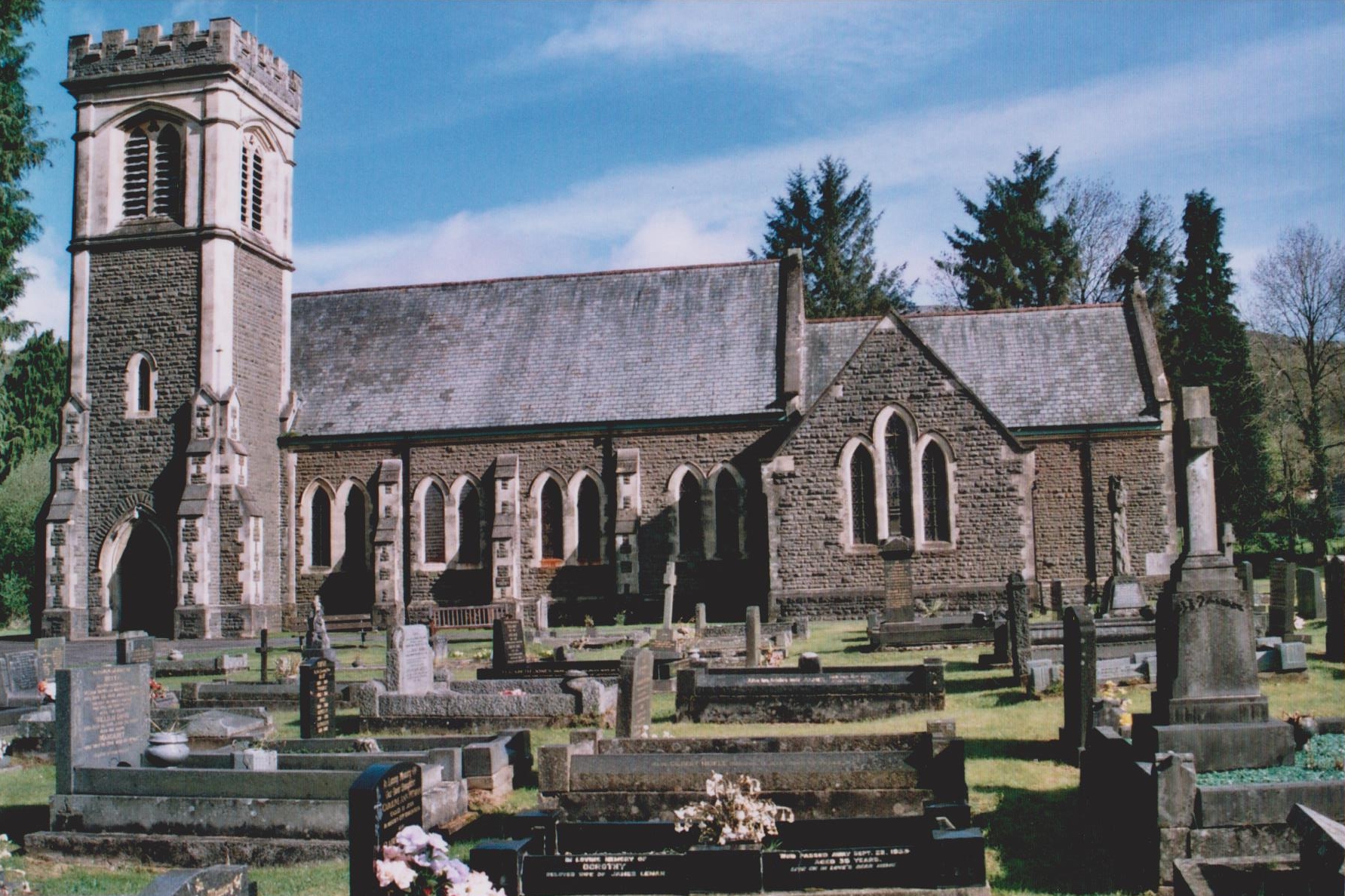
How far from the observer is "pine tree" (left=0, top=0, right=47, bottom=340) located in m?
29.5

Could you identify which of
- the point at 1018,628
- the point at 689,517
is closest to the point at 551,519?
the point at 689,517

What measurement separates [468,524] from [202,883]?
85.7 feet

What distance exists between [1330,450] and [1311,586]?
36846 millimetres

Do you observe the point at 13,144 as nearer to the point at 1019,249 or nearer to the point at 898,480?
the point at 898,480

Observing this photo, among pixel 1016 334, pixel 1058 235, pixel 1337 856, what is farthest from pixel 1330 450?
pixel 1337 856

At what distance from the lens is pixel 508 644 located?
18797mm

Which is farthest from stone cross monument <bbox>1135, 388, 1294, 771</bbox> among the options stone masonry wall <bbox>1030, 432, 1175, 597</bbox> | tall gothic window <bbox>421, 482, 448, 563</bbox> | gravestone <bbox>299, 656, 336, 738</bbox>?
tall gothic window <bbox>421, 482, 448, 563</bbox>

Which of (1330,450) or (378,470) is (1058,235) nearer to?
(1330,450)

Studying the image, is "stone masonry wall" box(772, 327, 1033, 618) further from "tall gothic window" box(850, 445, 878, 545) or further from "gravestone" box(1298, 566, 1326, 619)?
"gravestone" box(1298, 566, 1326, 619)

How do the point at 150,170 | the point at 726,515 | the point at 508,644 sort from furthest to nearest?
the point at 150,170, the point at 726,515, the point at 508,644

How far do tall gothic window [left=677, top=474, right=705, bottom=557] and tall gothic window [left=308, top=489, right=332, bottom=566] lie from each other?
928 cm

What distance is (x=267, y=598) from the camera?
31531mm

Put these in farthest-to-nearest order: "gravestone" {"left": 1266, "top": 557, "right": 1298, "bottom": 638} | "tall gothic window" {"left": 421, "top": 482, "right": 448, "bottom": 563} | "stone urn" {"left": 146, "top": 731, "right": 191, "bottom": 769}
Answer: "tall gothic window" {"left": 421, "top": 482, "right": 448, "bottom": 563}
"gravestone" {"left": 1266, "top": 557, "right": 1298, "bottom": 638}
"stone urn" {"left": 146, "top": 731, "right": 191, "bottom": 769}

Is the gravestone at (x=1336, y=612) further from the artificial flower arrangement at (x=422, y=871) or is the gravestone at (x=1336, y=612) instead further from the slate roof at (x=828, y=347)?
the slate roof at (x=828, y=347)
